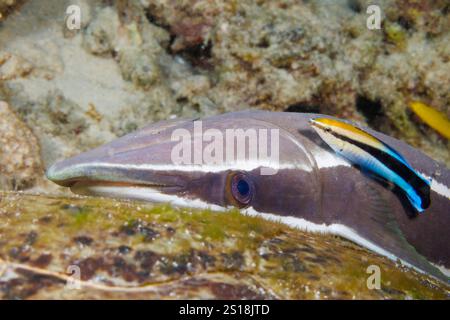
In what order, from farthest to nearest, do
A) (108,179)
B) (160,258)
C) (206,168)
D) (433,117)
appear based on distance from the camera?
(433,117)
(206,168)
(108,179)
(160,258)

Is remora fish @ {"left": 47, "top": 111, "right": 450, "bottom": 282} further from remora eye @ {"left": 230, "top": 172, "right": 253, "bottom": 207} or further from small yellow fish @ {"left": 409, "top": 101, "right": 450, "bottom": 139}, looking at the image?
small yellow fish @ {"left": 409, "top": 101, "right": 450, "bottom": 139}

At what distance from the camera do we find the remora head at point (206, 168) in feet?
6.93

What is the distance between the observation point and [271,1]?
5004 mm

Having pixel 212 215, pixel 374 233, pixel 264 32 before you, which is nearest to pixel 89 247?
pixel 212 215

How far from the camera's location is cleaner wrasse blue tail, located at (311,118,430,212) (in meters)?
2.48

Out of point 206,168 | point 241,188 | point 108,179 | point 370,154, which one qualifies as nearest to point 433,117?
point 370,154

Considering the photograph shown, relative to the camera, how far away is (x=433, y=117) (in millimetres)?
5133

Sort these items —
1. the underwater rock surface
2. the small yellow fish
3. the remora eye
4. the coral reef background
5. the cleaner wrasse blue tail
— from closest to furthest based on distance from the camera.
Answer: the underwater rock surface < the remora eye < the cleaner wrasse blue tail < the coral reef background < the small yellow fish

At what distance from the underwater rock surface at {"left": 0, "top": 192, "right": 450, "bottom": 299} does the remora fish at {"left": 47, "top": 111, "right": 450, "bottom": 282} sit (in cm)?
22

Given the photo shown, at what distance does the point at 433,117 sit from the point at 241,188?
12.4 ft

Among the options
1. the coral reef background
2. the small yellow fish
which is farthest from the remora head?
the small yellow fish

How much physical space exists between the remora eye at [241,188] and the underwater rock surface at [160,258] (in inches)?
13.2

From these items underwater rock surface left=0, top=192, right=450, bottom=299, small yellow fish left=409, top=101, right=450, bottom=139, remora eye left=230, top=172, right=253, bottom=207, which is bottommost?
underwater rock surface left=0, top=192, right=450, bottom=299

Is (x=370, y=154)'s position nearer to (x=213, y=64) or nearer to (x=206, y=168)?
(x=206, y=168)
